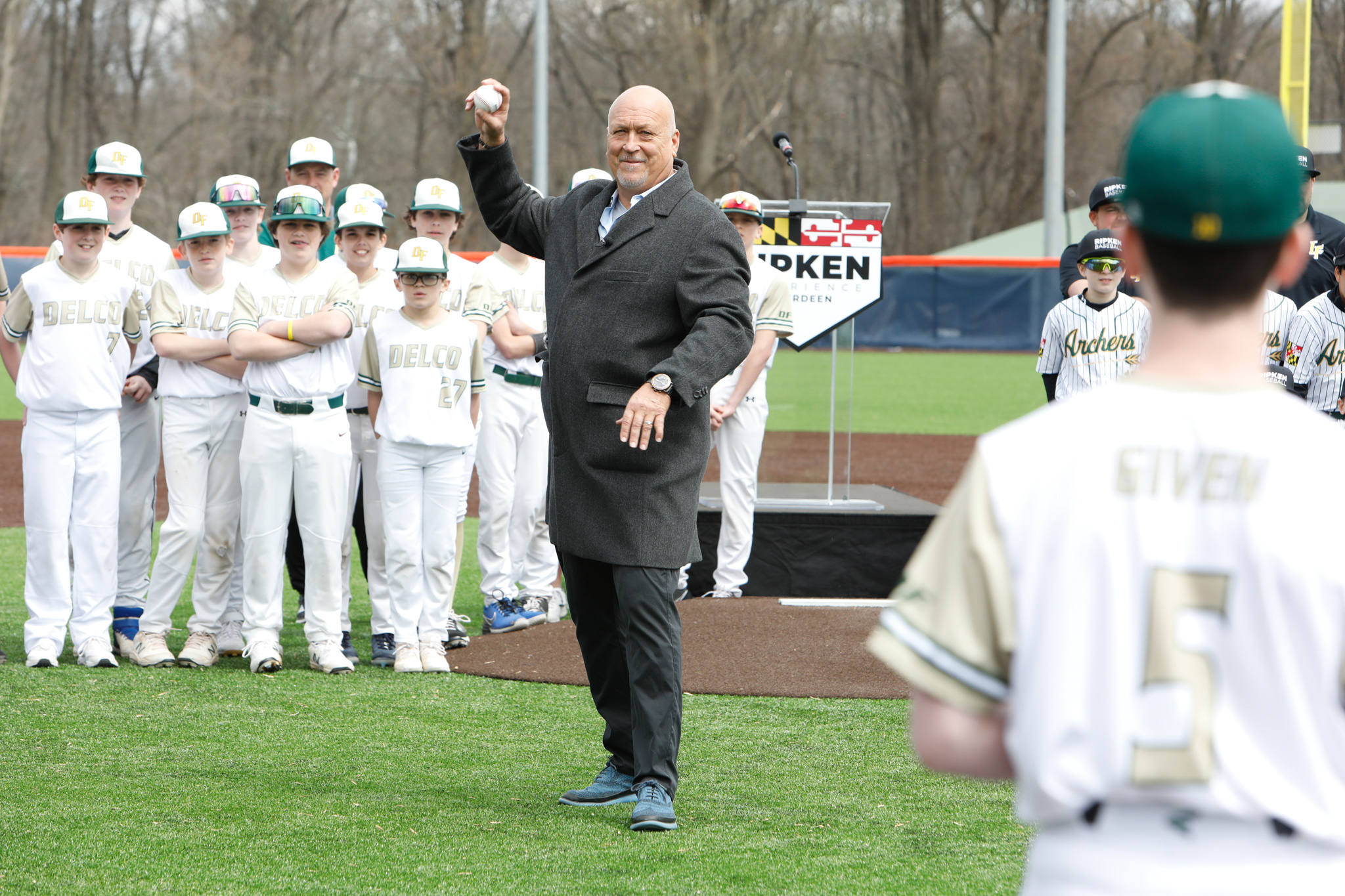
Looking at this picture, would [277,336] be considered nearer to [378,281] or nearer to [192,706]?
[378,281]

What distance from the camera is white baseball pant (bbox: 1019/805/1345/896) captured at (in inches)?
54.0

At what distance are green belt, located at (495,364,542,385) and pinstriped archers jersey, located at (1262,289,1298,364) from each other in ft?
11.5

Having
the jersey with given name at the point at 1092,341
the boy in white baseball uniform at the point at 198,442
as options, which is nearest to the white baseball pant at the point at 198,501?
the boy in white baseball uniform at the point at 198,442

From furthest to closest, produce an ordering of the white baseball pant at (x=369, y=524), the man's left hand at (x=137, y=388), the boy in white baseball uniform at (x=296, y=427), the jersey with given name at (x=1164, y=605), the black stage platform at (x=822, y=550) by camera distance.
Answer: the black stage platform at (x=822, y=550) → the white baseball pant at (x=369, y=524) → the man's left hand at (x=137, y=388) → the boy in white baseball uniform at (x=296, y=427) → the jersey with given name at (x=1164, y=605)

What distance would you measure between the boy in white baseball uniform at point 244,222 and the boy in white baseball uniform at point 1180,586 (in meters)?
5.77

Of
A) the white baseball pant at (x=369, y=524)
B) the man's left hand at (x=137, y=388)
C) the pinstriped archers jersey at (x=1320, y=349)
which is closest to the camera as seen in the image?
the pinstriped archers jersey at (x=1320, y=349)

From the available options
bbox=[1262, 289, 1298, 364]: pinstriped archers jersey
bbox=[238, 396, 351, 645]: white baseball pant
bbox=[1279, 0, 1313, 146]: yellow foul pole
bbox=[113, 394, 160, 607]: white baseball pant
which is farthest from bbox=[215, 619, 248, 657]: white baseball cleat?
bbox=[1279, 0, 1313, 146]: yellow foul pole

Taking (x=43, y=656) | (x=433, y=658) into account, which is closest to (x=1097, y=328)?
(x=433, y=658)

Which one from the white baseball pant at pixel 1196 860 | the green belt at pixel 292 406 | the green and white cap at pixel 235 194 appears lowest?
the white baseball pant at pixel 1196 860

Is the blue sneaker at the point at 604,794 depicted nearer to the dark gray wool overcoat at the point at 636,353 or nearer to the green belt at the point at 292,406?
the dark gray wool overcoat at the point at 636,353

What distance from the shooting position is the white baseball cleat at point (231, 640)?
6.60 meters

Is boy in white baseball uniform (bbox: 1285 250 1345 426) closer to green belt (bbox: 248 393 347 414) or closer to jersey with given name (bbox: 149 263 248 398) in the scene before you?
green belt (bbox: 248 393 347 414)

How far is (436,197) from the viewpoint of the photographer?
7.25 metres

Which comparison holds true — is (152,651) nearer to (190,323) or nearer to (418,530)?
(418,530)
